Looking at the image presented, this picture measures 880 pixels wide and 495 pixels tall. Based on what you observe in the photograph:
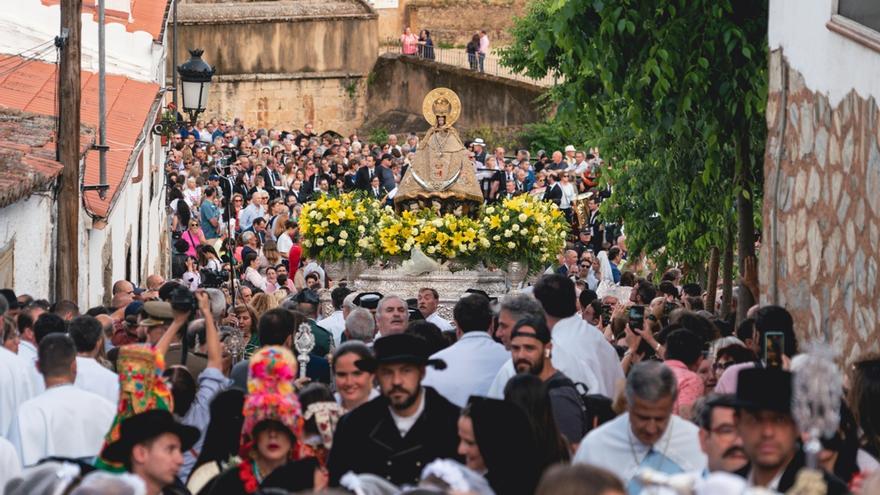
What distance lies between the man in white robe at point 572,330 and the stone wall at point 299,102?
44.4 meters

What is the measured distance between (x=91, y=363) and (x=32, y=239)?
28.9ft

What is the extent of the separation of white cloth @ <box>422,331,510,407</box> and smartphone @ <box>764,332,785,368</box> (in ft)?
5.32

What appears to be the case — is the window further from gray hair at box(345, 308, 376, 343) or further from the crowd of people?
gray hair at box(345, 308, 376, 343)

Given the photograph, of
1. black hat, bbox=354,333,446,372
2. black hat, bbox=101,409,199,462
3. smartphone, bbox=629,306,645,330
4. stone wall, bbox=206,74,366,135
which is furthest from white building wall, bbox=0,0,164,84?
stone wall, bbox=206,74,366,135

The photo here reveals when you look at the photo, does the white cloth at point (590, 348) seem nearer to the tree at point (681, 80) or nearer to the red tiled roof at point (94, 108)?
the tree at point (681, 80)

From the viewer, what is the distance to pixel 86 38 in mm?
29906

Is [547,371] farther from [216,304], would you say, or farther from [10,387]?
[216,304]

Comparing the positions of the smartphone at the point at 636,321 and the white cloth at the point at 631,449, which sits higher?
the smartphone at the point at 636,321

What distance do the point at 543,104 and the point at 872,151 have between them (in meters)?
41.0

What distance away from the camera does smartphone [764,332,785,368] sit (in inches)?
415

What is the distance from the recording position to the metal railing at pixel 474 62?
2183 inches

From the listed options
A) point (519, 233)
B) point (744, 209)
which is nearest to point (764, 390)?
point (744, 209)

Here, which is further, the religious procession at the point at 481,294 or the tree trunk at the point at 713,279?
the tree trunk at the point at 713,279

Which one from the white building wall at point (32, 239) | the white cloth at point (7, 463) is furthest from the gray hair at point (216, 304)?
the white cloth at point (7, 463)
